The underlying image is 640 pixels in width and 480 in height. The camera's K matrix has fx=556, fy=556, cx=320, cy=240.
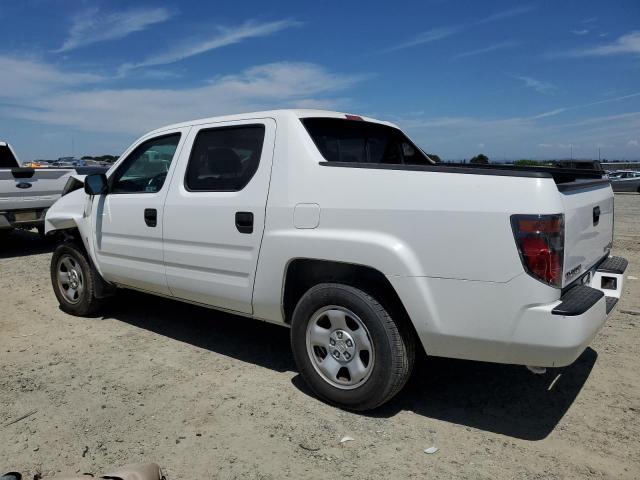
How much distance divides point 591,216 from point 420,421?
1.58 metres

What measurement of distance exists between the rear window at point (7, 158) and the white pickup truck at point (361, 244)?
7754 millimetres

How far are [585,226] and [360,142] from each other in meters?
1.77

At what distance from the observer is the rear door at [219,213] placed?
3721mm

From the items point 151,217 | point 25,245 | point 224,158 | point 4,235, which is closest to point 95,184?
point 151,217

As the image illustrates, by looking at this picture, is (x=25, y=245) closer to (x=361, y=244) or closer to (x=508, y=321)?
(x=361, y=244)

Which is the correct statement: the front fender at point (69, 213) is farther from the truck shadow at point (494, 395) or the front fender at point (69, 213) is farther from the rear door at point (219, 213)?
the truck shadow at point (494, 395)

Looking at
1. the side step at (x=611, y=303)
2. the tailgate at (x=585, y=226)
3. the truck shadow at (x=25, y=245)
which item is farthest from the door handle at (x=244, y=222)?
the truck shadow at (x=25, y=245)

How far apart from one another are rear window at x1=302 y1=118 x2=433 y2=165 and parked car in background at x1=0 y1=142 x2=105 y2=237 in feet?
20.0

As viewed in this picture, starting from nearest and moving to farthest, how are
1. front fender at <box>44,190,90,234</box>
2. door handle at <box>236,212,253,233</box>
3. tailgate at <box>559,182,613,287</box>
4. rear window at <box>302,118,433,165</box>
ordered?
tailgate at <box>559,182,613,287</box> < door handle at <box>236,212,253,233</box> < rear window at <box>302,118,433,165</box> < front fender at <box>44,190,90,234</box>

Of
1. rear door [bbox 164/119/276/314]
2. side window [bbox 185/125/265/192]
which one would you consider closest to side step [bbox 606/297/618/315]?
rear door [bbox 164/119/276/314]

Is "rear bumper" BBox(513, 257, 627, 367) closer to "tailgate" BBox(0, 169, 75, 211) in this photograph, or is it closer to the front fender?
the front fender

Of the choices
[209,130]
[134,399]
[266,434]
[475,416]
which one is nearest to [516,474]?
[475,416]

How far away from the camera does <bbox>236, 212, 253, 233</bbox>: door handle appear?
3687 mm

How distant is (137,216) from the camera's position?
14.9 ft
